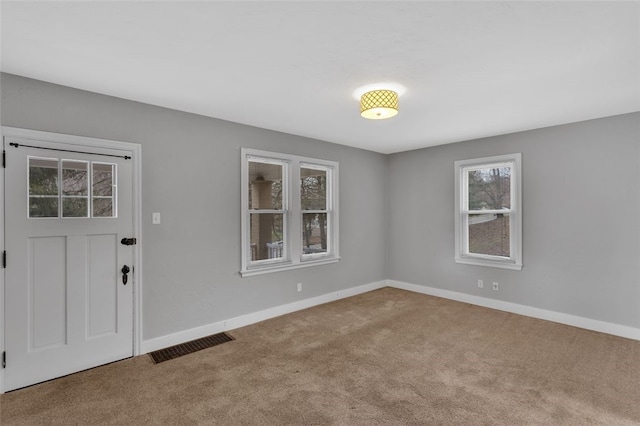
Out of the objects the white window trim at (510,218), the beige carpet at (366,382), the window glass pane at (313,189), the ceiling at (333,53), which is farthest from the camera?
the window glass pane at (313,189)

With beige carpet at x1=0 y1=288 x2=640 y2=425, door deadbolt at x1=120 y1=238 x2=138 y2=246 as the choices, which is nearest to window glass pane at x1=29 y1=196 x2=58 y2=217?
door deadbolt at x1=120 y1=238 x2=138 y2=246

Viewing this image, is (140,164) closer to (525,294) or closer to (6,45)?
(6,45)

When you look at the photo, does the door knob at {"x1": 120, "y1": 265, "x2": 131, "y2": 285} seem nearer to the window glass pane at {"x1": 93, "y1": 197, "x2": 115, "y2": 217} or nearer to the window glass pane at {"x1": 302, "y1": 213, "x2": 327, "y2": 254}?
the window glass pane at {"x1": 93, "y1": 197, "x2": 115, "y2": 217}

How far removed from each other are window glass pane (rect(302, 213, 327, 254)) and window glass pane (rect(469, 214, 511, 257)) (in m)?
2.33

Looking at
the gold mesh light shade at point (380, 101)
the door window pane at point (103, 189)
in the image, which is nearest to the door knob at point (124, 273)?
the door window pane at point (103, 189)

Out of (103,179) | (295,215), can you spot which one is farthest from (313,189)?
(103,179)

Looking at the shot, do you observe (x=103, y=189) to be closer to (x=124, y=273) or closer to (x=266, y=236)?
(x=124, y=273)

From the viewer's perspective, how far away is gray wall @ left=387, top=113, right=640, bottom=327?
3.54 m

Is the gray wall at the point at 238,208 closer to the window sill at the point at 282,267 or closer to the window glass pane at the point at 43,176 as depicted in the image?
the window sill at the point at 282,267

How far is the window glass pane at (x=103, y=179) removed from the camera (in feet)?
9.47

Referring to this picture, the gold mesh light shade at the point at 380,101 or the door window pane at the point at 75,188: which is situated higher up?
the gold mesh light shade at the point at 380,101

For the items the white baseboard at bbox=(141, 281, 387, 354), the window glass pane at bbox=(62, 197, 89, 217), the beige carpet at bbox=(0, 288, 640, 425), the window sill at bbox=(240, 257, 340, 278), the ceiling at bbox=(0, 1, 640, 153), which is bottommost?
the beige carpet at bbox=(0, 288, 640, 425)

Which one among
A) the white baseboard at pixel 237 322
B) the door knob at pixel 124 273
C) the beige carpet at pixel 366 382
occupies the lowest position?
the beige carpet at pixel 366 382

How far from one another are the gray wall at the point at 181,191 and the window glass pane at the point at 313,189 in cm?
46
